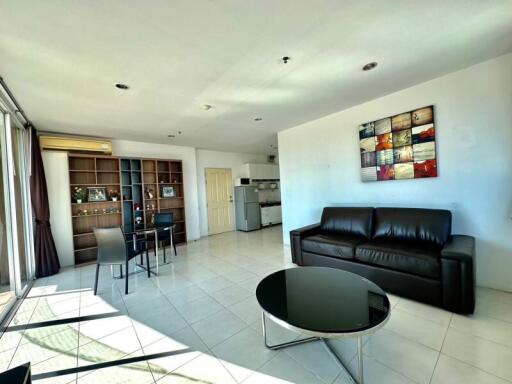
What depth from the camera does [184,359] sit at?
164 cm

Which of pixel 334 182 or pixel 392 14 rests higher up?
pixel 392 14

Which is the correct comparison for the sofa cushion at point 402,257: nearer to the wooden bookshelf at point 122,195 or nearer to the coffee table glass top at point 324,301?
the coffee table glass top at point 324,301

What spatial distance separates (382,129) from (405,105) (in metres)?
0.39

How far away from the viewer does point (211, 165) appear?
635 cm

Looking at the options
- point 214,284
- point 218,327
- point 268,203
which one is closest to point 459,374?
point 218,327

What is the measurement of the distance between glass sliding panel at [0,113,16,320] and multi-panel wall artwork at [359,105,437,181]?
4.95 meters

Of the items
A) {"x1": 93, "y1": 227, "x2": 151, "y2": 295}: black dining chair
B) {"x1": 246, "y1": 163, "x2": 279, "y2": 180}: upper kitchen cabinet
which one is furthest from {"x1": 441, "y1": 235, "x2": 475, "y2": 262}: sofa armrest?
{"x1": 246, "y1": 163, "x2": 279, "y2": 180}: upper kitchen cabinet

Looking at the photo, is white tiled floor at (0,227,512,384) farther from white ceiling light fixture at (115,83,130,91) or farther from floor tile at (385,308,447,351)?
white ceiling light fixture at (115,83,130,91)

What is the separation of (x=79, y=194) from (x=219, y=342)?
418 centimetres

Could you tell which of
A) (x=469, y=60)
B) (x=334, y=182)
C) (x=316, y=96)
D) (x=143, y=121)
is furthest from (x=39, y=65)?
(x=469, y=60)

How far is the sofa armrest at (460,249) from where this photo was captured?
1.95 meters

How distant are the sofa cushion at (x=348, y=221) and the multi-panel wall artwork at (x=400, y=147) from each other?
→ 1.89 feet

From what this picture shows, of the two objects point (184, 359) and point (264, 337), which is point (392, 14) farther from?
point (184, 359)

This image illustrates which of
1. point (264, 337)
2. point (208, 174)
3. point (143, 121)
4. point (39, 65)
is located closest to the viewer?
point (264, 337)
